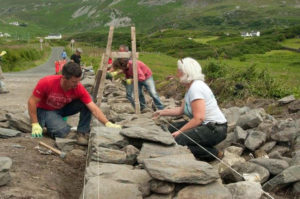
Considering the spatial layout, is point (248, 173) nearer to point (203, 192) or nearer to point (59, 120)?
point (203, 192)

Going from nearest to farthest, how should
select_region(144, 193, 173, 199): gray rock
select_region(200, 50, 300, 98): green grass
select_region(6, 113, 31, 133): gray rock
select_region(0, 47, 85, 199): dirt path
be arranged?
select_region(144, 193, 173, 199): gray rock → select_region(0, 47, 85, 199): dirt path → select_region(6, 113, 31, 133): gray rock → select_region(200, 50, 300, 98): green grass

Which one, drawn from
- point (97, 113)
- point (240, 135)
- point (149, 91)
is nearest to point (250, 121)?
point (240, 135)

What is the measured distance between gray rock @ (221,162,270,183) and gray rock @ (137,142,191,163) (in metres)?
0.65

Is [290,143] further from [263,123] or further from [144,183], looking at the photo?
[144,183]

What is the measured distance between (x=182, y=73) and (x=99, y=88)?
3.07m

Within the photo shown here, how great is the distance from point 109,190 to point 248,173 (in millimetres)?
2195

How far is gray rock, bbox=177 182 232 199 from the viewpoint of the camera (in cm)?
376

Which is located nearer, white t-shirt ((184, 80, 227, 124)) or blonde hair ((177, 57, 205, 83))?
white t-shirt ((184, 80, 227, 124))

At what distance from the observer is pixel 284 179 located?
15.8 ft

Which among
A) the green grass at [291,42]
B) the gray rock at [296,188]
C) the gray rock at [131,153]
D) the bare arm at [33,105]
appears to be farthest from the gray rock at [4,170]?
the green grass at [291,42]

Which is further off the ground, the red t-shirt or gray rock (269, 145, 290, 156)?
the red t-shirt

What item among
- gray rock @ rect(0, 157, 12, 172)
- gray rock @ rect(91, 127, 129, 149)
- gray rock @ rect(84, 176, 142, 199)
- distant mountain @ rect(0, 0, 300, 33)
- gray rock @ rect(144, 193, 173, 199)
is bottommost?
gray rock @ rect(144, 193, 173, 199)

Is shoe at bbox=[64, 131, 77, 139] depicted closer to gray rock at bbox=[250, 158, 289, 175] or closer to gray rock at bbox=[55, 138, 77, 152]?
gray rock at bbox=[55, 138, 77, 152]

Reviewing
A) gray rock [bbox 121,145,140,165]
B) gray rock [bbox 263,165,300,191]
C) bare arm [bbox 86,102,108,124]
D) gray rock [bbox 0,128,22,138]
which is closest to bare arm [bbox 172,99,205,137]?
gray rock [bbox 121,145,140,165]
